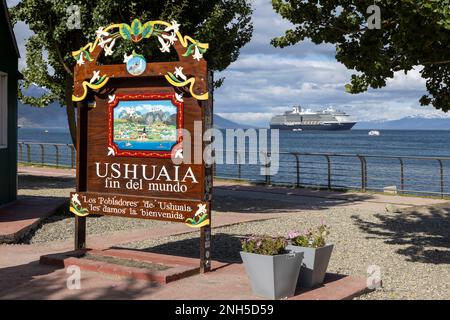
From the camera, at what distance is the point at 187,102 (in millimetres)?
7801

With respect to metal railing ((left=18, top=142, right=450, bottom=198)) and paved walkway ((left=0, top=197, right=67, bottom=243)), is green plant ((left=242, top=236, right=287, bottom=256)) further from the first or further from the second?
metal railing ((left=18, top=142, right=450, bottom=198))

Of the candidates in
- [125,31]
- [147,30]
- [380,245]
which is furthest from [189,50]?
[380,245]

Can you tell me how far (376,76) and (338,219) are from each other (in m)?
4.77

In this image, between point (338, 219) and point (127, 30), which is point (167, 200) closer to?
point (127, 30)

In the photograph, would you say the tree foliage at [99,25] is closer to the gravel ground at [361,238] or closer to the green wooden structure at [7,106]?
the green wooden structure at [7,106]

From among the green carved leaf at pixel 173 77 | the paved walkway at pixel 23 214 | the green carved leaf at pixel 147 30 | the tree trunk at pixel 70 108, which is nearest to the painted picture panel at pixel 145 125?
the green carved leaf at pixel 173 77

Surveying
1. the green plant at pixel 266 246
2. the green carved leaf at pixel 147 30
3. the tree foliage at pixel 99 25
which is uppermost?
the tree foliage at pixel 99 25

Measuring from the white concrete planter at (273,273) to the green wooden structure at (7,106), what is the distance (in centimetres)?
885

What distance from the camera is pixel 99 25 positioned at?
1277 centimetres

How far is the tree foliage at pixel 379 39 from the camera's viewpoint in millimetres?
8051

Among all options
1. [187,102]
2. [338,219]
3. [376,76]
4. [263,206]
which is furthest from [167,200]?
[263,206]

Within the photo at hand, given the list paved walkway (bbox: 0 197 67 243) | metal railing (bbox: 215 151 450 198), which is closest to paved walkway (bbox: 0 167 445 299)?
paved walkway (bbox: 0 197 67 243)

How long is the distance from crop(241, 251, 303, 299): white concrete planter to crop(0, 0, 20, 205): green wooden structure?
29.0ft

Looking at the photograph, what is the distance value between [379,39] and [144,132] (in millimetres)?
4183
